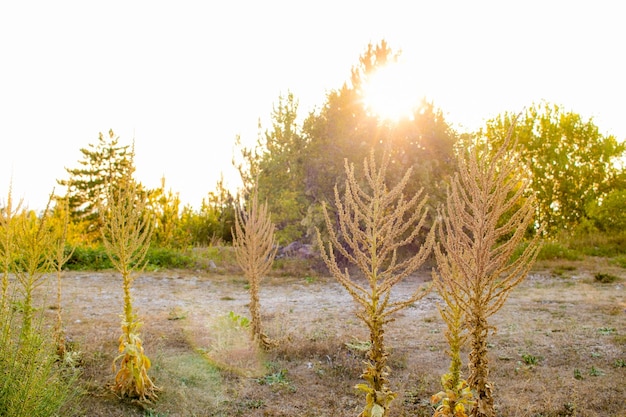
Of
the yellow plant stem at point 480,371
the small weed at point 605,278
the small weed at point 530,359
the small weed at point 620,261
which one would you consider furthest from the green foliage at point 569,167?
the yellow plant stem at point 480,371

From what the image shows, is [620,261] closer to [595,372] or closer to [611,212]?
[611,212]

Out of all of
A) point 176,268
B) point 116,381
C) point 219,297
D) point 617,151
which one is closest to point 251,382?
point 116,381

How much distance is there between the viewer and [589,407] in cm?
504

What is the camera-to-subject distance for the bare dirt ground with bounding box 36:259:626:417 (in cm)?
518

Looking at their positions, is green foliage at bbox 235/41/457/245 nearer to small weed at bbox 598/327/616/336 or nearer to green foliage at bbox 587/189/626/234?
small weed at bbox 598/327/616/336

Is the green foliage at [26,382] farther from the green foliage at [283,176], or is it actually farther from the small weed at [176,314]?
the green foliage at [283,176]

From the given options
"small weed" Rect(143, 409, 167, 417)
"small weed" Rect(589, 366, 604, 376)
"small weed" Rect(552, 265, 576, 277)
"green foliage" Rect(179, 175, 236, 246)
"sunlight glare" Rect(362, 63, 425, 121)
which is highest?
"sunlight glare" Rect(362, 63, 425, 121)

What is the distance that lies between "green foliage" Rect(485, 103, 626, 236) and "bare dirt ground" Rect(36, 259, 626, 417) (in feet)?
50.4

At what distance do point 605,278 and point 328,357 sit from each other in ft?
33.2

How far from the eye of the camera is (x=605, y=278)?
523 inches

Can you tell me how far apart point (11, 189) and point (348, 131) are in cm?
1233

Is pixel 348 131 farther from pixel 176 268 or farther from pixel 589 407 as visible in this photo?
pixel 589 407

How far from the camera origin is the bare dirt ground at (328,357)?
5.18 meters

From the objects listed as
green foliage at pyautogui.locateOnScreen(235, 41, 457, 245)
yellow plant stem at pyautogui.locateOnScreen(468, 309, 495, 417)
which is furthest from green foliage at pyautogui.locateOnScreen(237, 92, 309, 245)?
yellow plant stem at pyautogui.locateOnScreen(468, 309, 495, 417)
